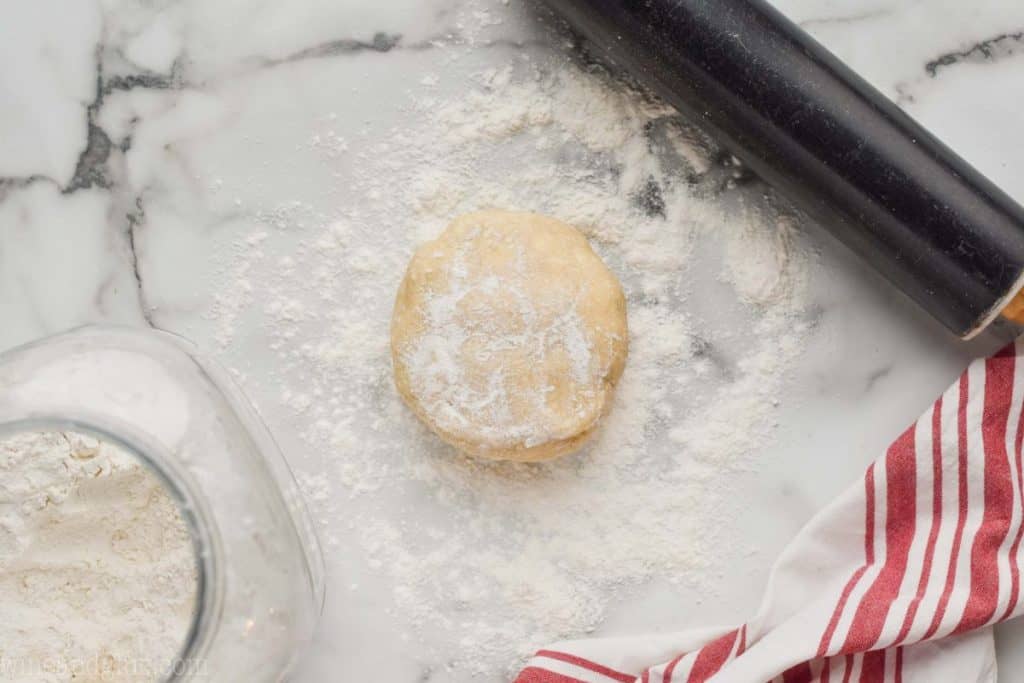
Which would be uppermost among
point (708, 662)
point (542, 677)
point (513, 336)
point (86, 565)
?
point (513, 336)

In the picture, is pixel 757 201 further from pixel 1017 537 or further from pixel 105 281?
pixel 105 281

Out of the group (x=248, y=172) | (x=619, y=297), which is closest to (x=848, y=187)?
(x=619, y=297)

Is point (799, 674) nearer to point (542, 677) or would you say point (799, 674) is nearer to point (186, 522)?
point (542, 677)

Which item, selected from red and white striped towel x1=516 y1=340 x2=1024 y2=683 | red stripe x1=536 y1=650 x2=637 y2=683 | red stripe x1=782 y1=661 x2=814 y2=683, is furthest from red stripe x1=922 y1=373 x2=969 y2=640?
red stripe x1=536 y1=650 x2=637 y2=683

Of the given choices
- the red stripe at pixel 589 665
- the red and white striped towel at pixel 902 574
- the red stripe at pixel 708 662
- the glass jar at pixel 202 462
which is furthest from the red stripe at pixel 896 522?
the glass jar at pixel 202 462

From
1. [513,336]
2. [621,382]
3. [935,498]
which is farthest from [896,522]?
[513,336]

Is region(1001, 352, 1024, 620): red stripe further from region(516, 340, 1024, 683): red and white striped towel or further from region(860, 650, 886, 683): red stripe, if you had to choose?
region(860, 650, 886, 683): red stripe

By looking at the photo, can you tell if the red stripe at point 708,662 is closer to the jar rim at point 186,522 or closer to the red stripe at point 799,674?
the red stripe at point 799,674
